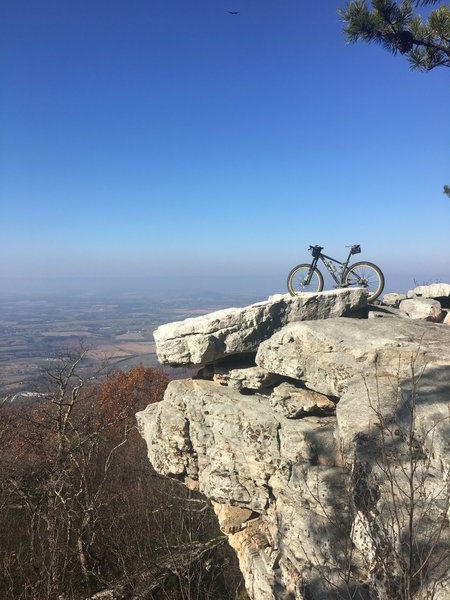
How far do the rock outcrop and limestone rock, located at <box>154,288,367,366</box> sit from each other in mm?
24

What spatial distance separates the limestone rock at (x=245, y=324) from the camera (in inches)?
326

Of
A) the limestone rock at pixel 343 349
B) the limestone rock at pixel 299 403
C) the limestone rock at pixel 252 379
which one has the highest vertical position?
the limestone rock at pixel 343 349

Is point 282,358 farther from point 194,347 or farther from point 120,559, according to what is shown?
point 120,559

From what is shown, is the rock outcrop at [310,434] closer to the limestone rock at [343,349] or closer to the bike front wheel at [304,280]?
the limestone rock at [343,349]

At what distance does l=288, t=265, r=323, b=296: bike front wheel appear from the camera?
11.1 metres

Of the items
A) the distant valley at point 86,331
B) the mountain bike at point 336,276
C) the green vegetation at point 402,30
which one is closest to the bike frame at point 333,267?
the mountain bike at point 336,276

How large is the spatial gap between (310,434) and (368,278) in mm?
5299

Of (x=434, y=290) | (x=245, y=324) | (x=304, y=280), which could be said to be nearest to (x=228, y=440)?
(x=245, y=324)

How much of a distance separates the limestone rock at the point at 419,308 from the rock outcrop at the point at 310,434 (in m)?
0.60

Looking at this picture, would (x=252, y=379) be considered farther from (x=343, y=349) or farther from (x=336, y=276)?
(x=336, y=276)

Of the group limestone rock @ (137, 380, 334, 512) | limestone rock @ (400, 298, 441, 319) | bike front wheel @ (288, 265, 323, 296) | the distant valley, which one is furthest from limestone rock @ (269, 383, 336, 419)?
the distant valley

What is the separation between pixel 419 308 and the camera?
9.75 m

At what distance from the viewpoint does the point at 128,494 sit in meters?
14.4

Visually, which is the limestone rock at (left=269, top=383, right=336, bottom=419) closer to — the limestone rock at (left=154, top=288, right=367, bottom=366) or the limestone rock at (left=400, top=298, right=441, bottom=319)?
the limestone rock at (left=154, top=288, right=367, bottom=366)
